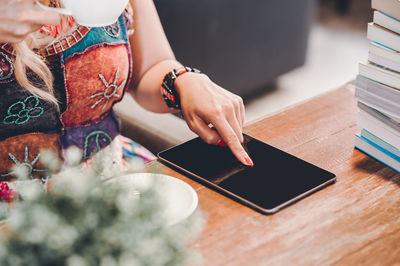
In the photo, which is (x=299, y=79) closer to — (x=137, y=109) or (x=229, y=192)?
(x=137, y=109)

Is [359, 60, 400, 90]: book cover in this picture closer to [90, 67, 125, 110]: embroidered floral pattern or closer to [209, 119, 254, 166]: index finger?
[209, 119, 254, 166]: index finger

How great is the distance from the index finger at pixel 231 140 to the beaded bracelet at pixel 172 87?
160 mm

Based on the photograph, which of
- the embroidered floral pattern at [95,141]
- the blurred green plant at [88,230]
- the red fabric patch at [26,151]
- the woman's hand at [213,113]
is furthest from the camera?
the embroidered floral pattern at [95,141]

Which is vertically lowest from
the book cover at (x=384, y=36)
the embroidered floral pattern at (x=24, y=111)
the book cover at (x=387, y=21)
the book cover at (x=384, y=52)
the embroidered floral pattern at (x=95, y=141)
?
the embroidered floral pattern at (x=95, y=141)

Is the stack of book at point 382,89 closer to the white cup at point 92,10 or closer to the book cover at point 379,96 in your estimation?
the book cover at point 379,96

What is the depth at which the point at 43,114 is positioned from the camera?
96 cm

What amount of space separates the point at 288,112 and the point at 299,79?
2.24 m

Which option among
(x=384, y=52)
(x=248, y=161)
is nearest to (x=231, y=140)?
(x=248, y=161)

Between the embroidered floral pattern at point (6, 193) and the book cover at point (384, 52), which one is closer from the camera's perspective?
the book cover at point (384, 52)

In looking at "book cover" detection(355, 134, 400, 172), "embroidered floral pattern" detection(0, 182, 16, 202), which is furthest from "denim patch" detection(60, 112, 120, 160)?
"book cover" detection(355, 134, 400, 172)

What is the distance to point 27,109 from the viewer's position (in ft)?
3.07

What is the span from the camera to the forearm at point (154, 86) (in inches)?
43.0

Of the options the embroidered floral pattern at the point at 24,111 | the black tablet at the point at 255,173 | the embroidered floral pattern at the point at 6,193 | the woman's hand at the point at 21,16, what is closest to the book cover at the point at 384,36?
the black tablet at the point at 255,173

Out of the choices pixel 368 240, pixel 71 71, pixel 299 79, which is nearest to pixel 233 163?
pixel 368 240
